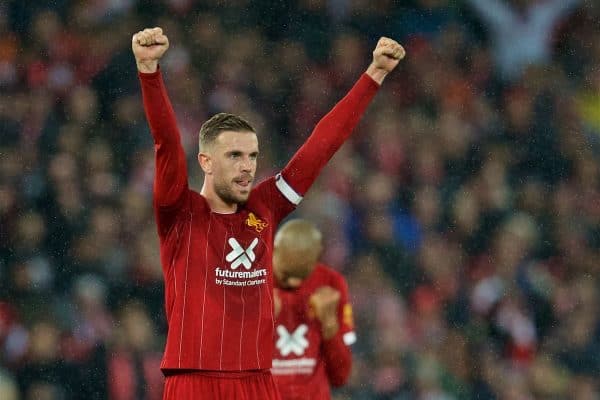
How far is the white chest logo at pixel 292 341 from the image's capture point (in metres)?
5.87

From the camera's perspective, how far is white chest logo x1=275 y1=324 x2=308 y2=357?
587 cm

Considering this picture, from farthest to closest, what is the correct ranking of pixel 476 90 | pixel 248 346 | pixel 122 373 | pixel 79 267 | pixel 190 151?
pixel 476 90 < pixel 190 151 < pixel 79 267 < pixel 122 373 < pixel 248 346

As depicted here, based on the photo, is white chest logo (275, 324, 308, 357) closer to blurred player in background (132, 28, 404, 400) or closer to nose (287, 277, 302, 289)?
nose (287, 277, 302, 289)

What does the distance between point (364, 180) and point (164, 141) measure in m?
5.73

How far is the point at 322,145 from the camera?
4.16 m

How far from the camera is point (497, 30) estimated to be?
421 inches

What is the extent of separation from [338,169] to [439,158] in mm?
942

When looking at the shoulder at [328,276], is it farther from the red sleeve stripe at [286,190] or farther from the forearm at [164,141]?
the forearm at [164,141]

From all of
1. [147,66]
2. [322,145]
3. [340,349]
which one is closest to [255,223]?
[322,145]

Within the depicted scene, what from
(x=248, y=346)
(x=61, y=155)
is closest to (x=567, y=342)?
(x=61, y=155)

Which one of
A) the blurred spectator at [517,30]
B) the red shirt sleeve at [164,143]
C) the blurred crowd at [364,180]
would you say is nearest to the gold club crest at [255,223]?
the red shirt sleeve at [164,143]

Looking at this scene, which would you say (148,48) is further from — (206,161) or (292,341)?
(292,341)

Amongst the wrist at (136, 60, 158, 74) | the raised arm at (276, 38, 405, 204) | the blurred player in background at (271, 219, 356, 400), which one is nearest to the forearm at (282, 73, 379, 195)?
the raised arm at (276, 38, 405, 204)

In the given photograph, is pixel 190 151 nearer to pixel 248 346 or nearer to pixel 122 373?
pixel 122 373
